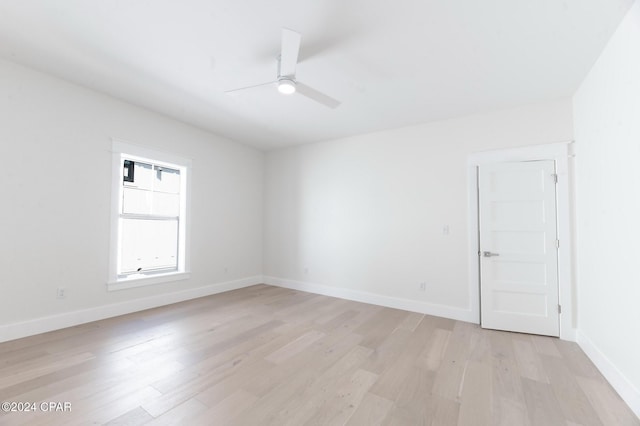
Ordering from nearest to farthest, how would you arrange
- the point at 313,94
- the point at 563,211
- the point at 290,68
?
1. the point at 290,68
2. the point at 313,94
3. the point at 563,211

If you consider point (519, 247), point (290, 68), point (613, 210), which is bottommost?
point (519, 247)

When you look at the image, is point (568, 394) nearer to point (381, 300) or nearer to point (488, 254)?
point (488, 254)

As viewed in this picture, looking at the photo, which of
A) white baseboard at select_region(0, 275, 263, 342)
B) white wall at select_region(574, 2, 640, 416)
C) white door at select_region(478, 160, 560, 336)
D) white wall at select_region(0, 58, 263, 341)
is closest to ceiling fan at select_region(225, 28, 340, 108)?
white wall at select_region(574, 2, 640, 416)

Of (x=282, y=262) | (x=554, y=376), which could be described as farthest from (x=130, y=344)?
(x=554, y=376)

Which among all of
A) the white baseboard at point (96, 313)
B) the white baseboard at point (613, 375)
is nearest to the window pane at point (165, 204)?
the white baseboard at point (96, 313)

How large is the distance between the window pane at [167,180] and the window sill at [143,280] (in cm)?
138

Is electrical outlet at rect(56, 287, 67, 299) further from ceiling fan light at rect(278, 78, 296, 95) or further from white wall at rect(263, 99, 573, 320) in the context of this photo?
ceiling fan light at rect(278, 78, 296, 95)

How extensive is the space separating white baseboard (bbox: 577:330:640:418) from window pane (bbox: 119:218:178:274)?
540 centimetres

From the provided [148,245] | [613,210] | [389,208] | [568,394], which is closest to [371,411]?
[568,394]

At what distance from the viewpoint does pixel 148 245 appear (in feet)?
14.1

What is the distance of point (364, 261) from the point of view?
4.66 metres

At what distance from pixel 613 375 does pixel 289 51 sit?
3710 millimetres

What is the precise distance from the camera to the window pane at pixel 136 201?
3.99 meters

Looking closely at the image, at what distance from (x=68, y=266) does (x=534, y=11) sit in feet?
17.2
